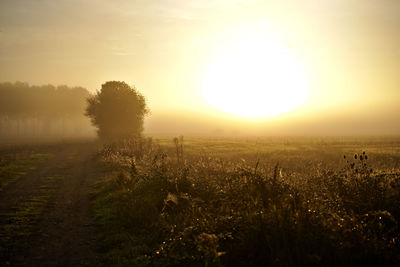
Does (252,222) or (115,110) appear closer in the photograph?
(252,222)

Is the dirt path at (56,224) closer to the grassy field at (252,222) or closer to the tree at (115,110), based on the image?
the grassy field at (252,222)

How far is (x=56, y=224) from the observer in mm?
10266

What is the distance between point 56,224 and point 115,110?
141 ft

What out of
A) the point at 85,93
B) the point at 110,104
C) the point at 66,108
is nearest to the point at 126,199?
the point at 110,104

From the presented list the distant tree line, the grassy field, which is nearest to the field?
the grassy field

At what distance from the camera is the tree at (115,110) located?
5122cm

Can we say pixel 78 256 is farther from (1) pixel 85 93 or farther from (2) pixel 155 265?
(1) pixel 85 93

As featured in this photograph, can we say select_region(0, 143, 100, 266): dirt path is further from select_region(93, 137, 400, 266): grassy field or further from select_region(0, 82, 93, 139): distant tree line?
select_region(0, 82, 93, 139): distant tree line

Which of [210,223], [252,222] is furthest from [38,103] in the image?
[252,222]

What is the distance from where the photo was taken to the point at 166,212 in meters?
9.92

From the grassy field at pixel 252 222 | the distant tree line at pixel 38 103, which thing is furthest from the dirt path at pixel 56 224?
the distant tree line at pixel 38 103

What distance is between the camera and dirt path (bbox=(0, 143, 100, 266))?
7633mm

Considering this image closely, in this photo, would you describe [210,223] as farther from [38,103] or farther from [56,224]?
[38,103]

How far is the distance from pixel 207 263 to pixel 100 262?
2961 mm
